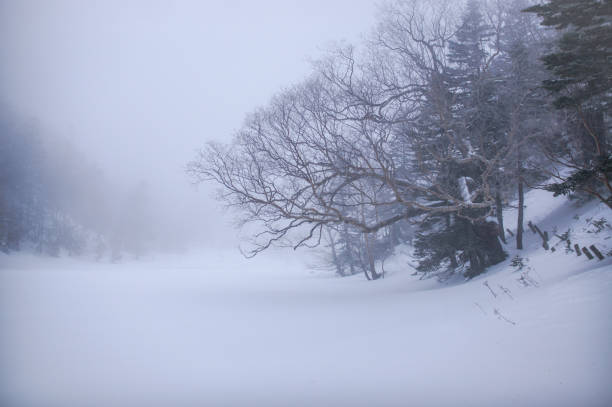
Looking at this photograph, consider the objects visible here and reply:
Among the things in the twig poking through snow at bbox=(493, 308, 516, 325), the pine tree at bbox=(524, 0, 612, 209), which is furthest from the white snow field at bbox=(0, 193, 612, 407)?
the pine tree at bbox=(524, 0, 612, 209)

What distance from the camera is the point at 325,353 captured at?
3.78 m

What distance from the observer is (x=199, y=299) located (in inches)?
325

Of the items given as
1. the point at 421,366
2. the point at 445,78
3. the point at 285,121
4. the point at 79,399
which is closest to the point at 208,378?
the point at 79,399

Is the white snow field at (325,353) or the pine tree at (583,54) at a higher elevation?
the pine tree at (583,54)

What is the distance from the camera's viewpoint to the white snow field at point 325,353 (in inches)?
99.2

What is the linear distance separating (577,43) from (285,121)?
5.97m

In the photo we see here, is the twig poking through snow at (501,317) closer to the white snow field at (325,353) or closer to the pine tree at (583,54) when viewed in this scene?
the white snow field at (325,353)

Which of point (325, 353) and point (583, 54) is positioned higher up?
point (583, 54)

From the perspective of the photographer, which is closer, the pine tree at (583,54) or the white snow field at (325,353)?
the white snow field at (325,353)

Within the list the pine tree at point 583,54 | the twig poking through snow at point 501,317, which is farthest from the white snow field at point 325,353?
the pine tree at point 583,54

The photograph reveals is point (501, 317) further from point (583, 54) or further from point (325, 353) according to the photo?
point (583, 54)

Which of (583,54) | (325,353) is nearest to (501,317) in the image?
(325,353)

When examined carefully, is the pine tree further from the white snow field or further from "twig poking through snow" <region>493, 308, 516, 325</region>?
"twig poking through snow" <region>493, 308, 516, 325</region>

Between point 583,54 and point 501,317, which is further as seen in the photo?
point 501,317
